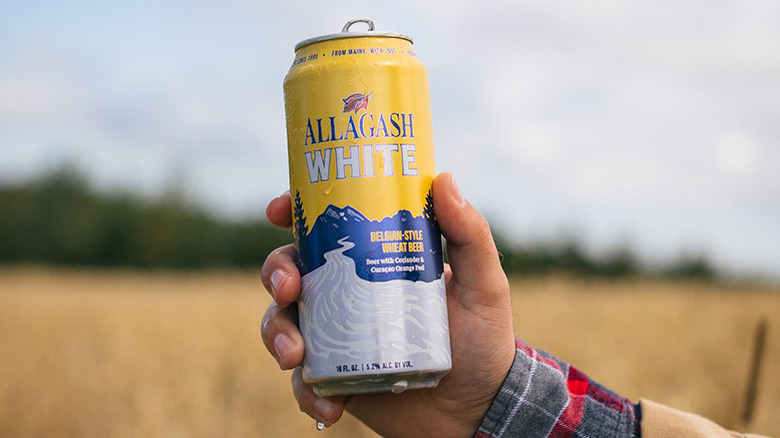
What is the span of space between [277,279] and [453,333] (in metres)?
0.60

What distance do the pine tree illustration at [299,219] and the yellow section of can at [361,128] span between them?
0.02m

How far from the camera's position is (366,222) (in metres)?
1.97

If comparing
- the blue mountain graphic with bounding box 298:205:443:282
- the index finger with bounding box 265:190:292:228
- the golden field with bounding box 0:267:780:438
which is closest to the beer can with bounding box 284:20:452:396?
the blue mountain graphic with bounding box 298:205:443:282

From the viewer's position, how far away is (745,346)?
25.8 ft

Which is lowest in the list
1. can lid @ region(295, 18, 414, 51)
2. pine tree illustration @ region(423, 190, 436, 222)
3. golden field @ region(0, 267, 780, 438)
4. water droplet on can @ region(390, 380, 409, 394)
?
golden field @ region(0, 267, 780, 438)

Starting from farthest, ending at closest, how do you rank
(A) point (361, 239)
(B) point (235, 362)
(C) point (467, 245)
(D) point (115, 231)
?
(D) point (115, 231) → (B) point (235, 362) → (C) point (467, 245) → (A) point (361, 239)

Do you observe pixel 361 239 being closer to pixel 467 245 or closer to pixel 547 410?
pixel 467 245

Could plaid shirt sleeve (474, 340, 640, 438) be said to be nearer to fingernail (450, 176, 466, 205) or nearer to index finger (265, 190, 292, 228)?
fingernail (450, 176, 466, 205)

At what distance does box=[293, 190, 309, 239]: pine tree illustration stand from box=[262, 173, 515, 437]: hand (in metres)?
0.13

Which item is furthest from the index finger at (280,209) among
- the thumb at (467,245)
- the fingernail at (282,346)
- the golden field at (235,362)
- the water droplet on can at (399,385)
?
the golden field at (235,362)

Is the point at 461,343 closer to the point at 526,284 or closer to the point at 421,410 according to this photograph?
the point at 421,410

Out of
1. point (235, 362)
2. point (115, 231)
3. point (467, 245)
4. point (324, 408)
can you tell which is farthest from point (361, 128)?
point (115, 231)

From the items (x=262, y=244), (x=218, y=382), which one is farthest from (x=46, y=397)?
(x=262, y=244)

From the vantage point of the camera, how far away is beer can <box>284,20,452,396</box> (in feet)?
6.41
